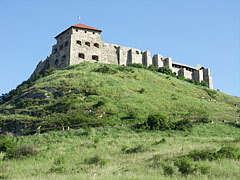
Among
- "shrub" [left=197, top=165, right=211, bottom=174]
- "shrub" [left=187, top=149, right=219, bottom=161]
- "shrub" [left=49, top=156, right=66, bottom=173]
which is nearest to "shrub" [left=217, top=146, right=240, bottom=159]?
"shrub" [left=187, top=149, right=219, bottom=161]

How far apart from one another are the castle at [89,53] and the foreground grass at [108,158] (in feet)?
110

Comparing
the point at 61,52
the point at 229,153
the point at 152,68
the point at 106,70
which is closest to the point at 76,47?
the point at 61,52

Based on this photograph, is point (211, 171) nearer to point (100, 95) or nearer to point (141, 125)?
point (141, 125)

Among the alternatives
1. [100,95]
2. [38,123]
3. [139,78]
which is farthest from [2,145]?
[139,78]

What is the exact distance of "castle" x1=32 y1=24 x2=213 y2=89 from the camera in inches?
2252

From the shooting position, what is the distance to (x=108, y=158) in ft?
52.6

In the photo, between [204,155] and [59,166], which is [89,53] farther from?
[204,155]

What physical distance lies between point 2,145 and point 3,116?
15414 mm

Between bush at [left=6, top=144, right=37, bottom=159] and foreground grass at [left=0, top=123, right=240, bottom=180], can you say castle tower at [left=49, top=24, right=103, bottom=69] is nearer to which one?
foreground grass at [left=0, top=123, right=240, bottom=180]

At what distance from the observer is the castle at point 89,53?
5721 centimetres

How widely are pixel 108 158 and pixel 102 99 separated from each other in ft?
69.0

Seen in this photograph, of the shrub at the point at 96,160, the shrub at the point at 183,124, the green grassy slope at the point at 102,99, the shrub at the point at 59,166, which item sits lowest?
the shrub at the point at 59,166

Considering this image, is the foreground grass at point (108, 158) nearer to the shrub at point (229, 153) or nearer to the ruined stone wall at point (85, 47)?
the shrub at point (229, 153)

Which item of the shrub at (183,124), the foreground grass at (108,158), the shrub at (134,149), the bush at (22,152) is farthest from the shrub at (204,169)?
the shrub at (183,124)
